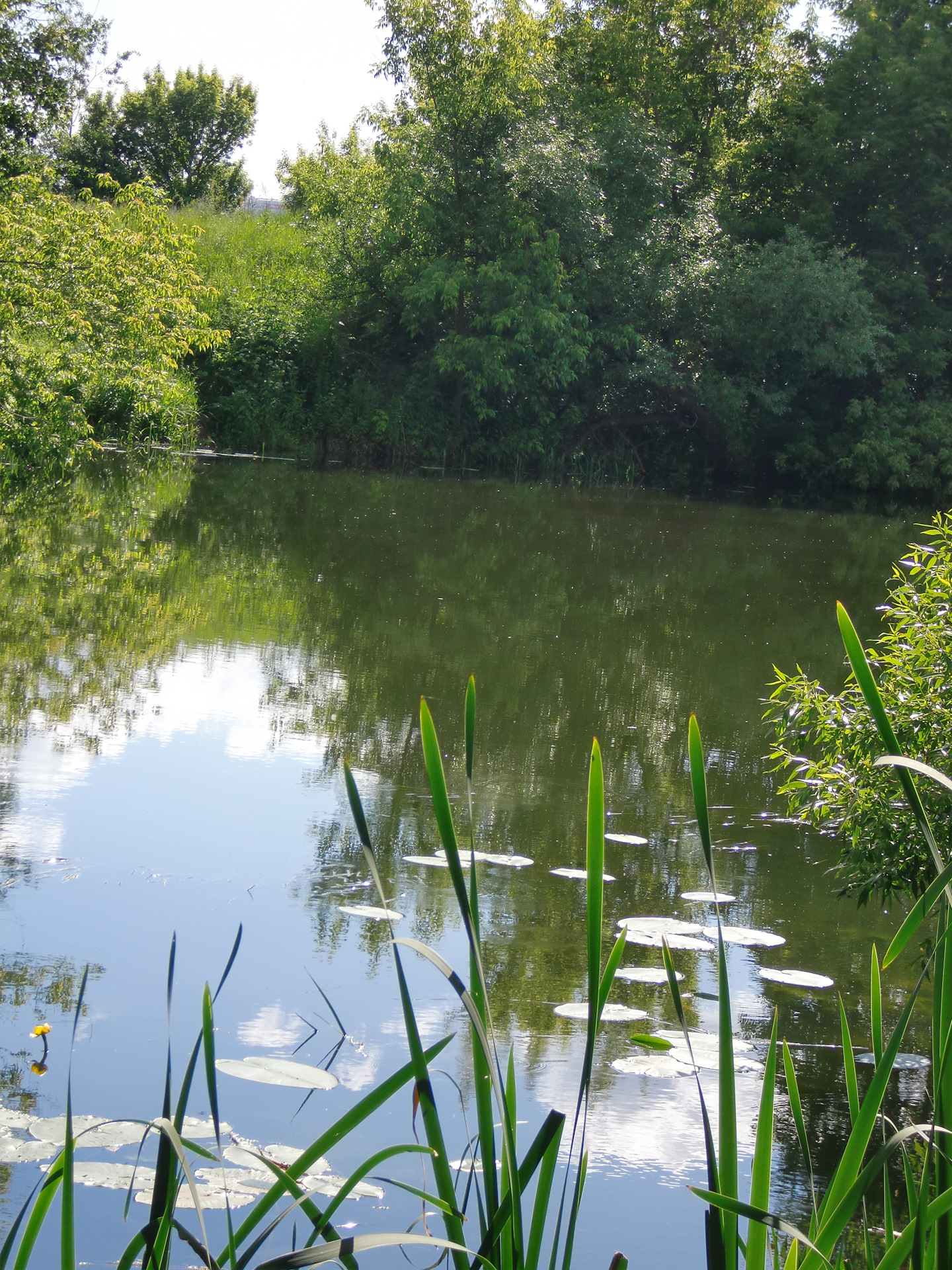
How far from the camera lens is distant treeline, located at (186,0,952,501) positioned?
2061 centimetres

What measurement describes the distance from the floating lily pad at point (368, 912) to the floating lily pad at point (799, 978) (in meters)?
1.02

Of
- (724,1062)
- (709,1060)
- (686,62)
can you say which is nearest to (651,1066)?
(709,1060)

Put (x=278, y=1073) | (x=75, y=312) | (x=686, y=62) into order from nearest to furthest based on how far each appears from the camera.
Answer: (x=278, y=1073)
(x=75, y=312)
(x=686, y=62)

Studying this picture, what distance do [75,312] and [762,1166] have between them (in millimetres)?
13612

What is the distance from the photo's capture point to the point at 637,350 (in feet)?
70.2

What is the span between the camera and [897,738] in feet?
9.69

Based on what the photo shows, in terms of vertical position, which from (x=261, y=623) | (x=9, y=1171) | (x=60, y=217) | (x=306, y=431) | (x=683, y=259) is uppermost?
(x=683, y=259)

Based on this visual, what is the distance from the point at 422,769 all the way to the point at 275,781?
25.6 inches

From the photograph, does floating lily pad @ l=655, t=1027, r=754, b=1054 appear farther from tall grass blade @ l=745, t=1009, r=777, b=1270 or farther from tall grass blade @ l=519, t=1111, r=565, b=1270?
tall grass blade @ l=519, t=1111, r=565, b=1270

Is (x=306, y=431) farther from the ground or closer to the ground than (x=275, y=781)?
farther from the ground

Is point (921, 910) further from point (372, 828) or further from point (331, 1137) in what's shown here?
point (372, 828)

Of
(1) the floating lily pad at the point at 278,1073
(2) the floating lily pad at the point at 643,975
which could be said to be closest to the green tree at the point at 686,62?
(2) the floating lily pad at the point at 643,975

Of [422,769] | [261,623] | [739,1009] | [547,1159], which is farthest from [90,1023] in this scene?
[261,623]

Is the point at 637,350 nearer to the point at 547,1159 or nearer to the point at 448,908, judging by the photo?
the point at 448,908
